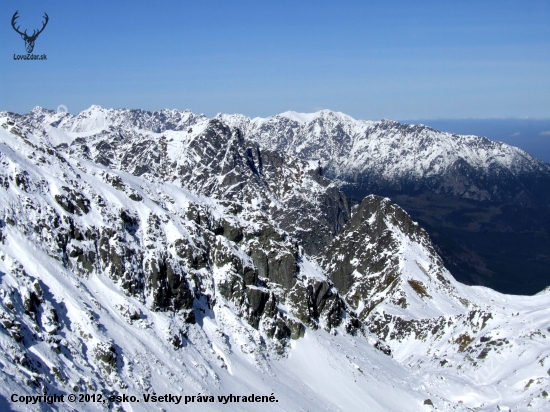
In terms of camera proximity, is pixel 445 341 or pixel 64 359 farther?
pixel 445 341

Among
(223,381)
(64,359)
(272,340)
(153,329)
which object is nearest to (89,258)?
(153,329)

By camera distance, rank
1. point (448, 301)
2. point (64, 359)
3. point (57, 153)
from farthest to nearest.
Answer: point (448, 301)
point (57, 153)
point (64, 359)

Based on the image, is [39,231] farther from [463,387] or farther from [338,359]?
[463,387]

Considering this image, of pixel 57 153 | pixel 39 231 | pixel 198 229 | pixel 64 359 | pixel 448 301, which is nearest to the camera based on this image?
pixel 64 359

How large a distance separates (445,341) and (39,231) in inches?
4326

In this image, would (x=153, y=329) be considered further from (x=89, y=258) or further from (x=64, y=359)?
(x=64, y=359)

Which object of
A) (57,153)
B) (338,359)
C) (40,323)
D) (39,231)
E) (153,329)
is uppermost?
(57,153)

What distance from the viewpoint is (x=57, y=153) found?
88250 millimetres

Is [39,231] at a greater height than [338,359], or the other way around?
[39,231]

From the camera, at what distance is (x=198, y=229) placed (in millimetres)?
97312

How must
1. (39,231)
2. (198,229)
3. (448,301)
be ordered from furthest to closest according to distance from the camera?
1. (448,301)
2. (198,229)
3. (39,231)

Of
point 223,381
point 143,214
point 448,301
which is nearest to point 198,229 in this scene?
point 143,214

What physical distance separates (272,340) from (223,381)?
17868 mm

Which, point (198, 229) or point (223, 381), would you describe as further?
point (198, 229)
